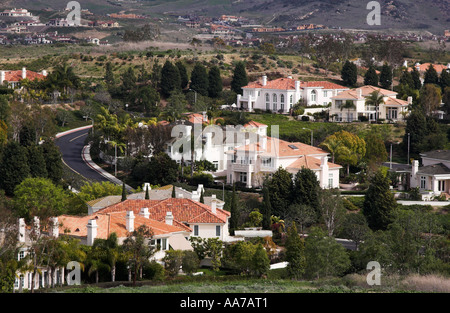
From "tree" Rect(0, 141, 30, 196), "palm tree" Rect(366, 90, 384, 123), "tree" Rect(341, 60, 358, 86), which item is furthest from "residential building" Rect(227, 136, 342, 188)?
"tree" Rect(341, 60, 358, 86)

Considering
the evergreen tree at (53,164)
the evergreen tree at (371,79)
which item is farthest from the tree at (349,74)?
the evergreen tree at (53,164)

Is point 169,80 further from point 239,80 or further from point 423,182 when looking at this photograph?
point 423,182

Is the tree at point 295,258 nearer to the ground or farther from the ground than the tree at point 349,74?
nearer to the ground

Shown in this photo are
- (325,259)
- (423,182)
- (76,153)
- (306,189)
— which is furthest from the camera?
(76,153)

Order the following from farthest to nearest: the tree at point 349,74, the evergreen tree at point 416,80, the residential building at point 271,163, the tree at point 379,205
A: 1. the tree at point 349,74
2. the evergreen tree at point 416,80
3. the residential building at point 271,163
4. the tree at point 379,205

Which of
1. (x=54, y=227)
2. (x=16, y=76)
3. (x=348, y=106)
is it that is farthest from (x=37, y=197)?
(x=16, y=76)

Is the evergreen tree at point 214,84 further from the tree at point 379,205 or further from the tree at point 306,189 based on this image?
the tree at point 379,205

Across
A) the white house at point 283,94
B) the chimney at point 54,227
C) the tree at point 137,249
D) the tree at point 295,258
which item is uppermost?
the white house at point 283,94
